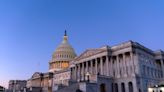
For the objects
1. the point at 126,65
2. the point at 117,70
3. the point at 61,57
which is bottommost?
the point at 117,70

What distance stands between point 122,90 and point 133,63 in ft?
28.2

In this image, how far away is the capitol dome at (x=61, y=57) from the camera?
404 ft

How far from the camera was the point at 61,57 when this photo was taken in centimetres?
12431

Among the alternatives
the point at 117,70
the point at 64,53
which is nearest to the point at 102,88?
the point at 117,70

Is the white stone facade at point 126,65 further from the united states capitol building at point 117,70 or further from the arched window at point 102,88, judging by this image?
the arched window at point 102,88

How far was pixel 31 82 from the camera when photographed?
115812 mm

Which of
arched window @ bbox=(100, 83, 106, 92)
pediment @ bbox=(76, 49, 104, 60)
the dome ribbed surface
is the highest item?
the dome ribbed surface

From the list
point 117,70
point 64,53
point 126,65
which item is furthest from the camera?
point 64,53

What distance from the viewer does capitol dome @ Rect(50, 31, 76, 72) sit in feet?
404

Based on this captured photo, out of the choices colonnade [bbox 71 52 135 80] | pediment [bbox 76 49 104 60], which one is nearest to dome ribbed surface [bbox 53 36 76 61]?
pediment [bbox 76 49 104 60]

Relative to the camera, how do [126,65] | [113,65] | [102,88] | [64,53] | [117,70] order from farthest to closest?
[64,53]
[113,65]
[117,70]
[126,65]
[102,88]

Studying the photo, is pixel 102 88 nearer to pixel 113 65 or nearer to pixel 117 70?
pixel 117 70

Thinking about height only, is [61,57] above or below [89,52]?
above

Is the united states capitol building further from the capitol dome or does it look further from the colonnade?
the capitol dome
